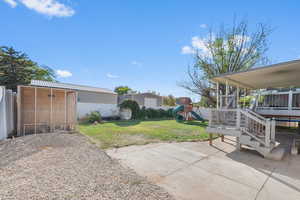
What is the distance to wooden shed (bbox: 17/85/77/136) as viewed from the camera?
670 centimetres

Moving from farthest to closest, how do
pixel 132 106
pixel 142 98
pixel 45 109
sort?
pixel 142 98 → pixel 132 106 → pixel 45 109

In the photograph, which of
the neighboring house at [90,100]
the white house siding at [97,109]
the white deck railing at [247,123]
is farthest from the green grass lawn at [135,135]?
the neighboring house at [90,100]

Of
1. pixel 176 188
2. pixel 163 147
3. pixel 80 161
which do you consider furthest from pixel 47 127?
pixel 176 188

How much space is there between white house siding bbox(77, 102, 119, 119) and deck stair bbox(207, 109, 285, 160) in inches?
376

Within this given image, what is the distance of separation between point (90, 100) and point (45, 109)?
253 inches

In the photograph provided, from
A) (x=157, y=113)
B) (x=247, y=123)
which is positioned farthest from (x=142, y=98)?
(x=247, y=123)

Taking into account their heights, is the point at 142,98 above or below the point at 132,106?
above

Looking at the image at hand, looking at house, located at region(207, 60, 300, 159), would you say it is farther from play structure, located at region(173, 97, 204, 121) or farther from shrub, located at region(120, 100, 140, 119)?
shrub, located at region(120, 100, 140, 119)

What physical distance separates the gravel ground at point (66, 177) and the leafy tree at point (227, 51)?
12367 mm

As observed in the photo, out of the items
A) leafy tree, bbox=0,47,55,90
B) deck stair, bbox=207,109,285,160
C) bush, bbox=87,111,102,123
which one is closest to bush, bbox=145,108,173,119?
bush, bbox=87,111,102,123

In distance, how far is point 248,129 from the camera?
191 inches

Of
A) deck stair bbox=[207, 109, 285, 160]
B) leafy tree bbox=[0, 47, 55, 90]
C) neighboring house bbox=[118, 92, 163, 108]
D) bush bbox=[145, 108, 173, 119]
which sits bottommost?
bush bbox=[145, 108, 173, 119]

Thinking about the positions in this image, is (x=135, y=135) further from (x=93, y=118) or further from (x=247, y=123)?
(x=93, y=118)

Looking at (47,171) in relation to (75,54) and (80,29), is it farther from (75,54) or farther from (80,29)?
(75,54)
